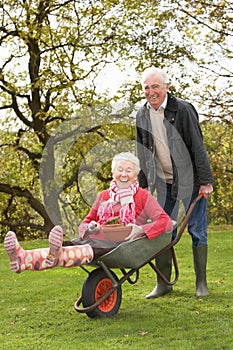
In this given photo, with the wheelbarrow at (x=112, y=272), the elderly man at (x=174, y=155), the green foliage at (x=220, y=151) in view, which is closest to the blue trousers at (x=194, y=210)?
the elderly man at (x=174, y=155)

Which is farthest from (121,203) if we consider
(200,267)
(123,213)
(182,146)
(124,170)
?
(200,267)

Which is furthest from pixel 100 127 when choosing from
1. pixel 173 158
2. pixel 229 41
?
pixel 229 41

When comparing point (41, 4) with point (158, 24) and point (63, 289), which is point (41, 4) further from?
point (63, 289)

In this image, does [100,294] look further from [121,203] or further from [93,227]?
[121,203]

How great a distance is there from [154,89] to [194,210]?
901 millimetres

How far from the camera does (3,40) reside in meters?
12.1

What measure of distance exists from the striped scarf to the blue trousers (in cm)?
55

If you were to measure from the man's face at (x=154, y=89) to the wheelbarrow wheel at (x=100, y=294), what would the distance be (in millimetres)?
1144

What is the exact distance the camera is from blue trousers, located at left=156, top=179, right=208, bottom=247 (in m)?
4.37

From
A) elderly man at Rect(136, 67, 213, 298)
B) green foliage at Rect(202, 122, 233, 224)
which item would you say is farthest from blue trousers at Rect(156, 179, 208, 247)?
green foliage at Rect(202, 122, 233, 224)

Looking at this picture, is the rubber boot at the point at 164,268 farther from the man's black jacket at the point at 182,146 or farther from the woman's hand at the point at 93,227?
the woman's hand at the point at 93,227

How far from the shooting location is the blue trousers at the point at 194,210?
437 cm

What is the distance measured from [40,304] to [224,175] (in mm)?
7922

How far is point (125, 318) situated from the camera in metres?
3.81
